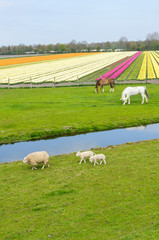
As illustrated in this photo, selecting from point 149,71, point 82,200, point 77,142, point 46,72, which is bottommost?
point 77,142

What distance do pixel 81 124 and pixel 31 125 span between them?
182 inches

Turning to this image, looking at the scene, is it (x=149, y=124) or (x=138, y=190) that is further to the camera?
(x=149, y=124)

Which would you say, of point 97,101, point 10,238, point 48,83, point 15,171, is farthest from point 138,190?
point 48,83

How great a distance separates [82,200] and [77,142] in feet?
36.6

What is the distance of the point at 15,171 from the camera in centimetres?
1692

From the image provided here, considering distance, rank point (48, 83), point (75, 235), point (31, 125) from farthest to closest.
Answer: point (48, 83) → point (31, 125) → point (75, 235)

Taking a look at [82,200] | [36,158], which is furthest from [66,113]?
[82,200]

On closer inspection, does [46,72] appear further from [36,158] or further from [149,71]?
[36,158]

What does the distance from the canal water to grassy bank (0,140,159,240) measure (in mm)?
3122

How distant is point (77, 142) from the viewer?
933 inches

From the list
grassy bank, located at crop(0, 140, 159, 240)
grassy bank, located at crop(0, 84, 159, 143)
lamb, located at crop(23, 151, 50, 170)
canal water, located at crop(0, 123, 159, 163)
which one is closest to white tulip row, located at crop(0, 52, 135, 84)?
grassy bank, located at crop(0, 84, 159, 143)

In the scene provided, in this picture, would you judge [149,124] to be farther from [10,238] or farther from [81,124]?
[10,238]

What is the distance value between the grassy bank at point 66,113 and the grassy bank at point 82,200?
26.2 ft

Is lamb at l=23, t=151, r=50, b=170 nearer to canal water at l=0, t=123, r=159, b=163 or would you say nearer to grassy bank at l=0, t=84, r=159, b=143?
canal water at l=0, t=123, r=159, b=163
